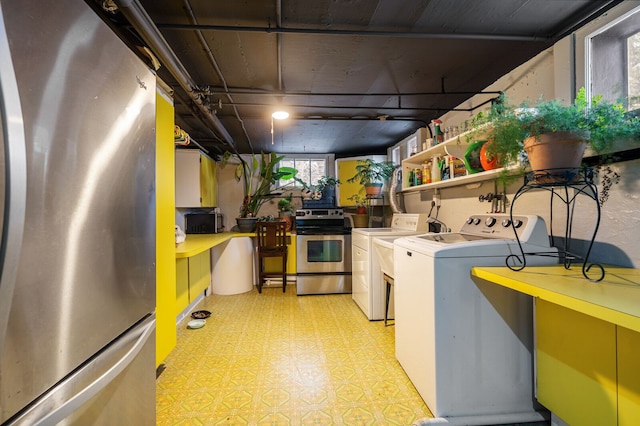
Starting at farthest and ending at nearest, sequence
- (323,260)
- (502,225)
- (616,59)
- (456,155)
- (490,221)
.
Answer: (323,260), (456,155), (490,221), (502,225), (616,59)

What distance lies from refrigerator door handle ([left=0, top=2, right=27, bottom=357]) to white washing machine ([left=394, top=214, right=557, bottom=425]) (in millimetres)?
1502

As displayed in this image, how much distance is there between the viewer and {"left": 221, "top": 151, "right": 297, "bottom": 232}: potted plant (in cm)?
416

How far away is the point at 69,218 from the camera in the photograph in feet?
2.17

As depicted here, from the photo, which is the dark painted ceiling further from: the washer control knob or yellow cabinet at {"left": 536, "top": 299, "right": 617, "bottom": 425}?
yellow cabinet at {"left": 536, "top": 299, "right": 617, "bottom": 425}

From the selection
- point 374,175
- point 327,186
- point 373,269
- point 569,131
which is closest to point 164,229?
point 373,269

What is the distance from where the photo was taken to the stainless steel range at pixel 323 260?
146 inches

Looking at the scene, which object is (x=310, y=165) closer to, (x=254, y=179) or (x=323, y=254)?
(x=254, y=179)

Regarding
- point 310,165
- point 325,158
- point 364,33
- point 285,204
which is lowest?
point 285,204

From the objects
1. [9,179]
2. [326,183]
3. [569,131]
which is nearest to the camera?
[9,179]

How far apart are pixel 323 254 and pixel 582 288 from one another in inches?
115

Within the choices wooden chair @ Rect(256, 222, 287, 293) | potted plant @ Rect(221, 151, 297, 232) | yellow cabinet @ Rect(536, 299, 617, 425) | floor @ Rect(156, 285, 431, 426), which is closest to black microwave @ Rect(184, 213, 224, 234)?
potted plant @ Rect(221, 151, 297, 232)

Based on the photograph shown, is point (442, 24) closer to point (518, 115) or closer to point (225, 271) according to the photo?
point (518, 115)

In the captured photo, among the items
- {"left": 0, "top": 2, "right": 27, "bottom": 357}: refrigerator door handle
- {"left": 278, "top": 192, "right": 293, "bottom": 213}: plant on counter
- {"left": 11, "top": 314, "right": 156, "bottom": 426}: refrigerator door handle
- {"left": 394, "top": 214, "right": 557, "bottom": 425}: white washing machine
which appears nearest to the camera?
{"left": 0, "top": 2, "right": 27, "bottom": 357}: refrigerator door handle

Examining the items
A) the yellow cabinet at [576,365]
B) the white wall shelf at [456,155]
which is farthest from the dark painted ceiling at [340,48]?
the yellow cabinet at [576,365]
